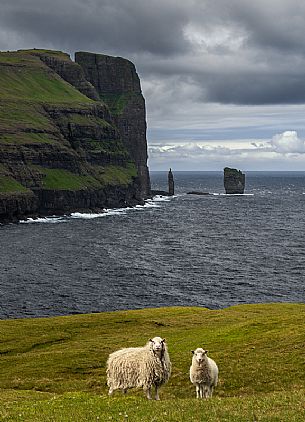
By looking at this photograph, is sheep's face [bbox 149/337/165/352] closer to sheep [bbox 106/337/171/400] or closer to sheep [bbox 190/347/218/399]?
sheep [bbox 106/337/171/400]

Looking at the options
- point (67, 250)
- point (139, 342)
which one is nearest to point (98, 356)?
point (139, 342)

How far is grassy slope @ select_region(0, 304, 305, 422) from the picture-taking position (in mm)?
25031

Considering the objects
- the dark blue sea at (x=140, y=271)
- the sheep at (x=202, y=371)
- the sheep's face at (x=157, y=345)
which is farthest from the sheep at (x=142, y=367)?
the dark blue sea at (x=140, y=271)

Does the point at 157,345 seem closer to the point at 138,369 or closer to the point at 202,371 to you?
the point at 138,369

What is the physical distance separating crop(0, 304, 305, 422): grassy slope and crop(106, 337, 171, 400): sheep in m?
1.37

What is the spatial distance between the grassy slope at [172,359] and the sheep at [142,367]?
1375 mm

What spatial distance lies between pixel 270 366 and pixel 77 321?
120 feet

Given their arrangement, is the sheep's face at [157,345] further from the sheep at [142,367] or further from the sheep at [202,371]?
the sheep at [202,371]

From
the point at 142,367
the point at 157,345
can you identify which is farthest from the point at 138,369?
the point at 157,345

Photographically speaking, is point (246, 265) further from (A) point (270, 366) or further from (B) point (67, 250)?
(A) point (270, 366)

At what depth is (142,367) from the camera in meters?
30.9

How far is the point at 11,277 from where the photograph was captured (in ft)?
402

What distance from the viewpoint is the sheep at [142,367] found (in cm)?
3044

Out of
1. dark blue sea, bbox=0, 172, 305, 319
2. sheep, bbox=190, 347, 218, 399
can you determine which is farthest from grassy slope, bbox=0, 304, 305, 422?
dark blue sea, bbox=0, 172, 305, 319
